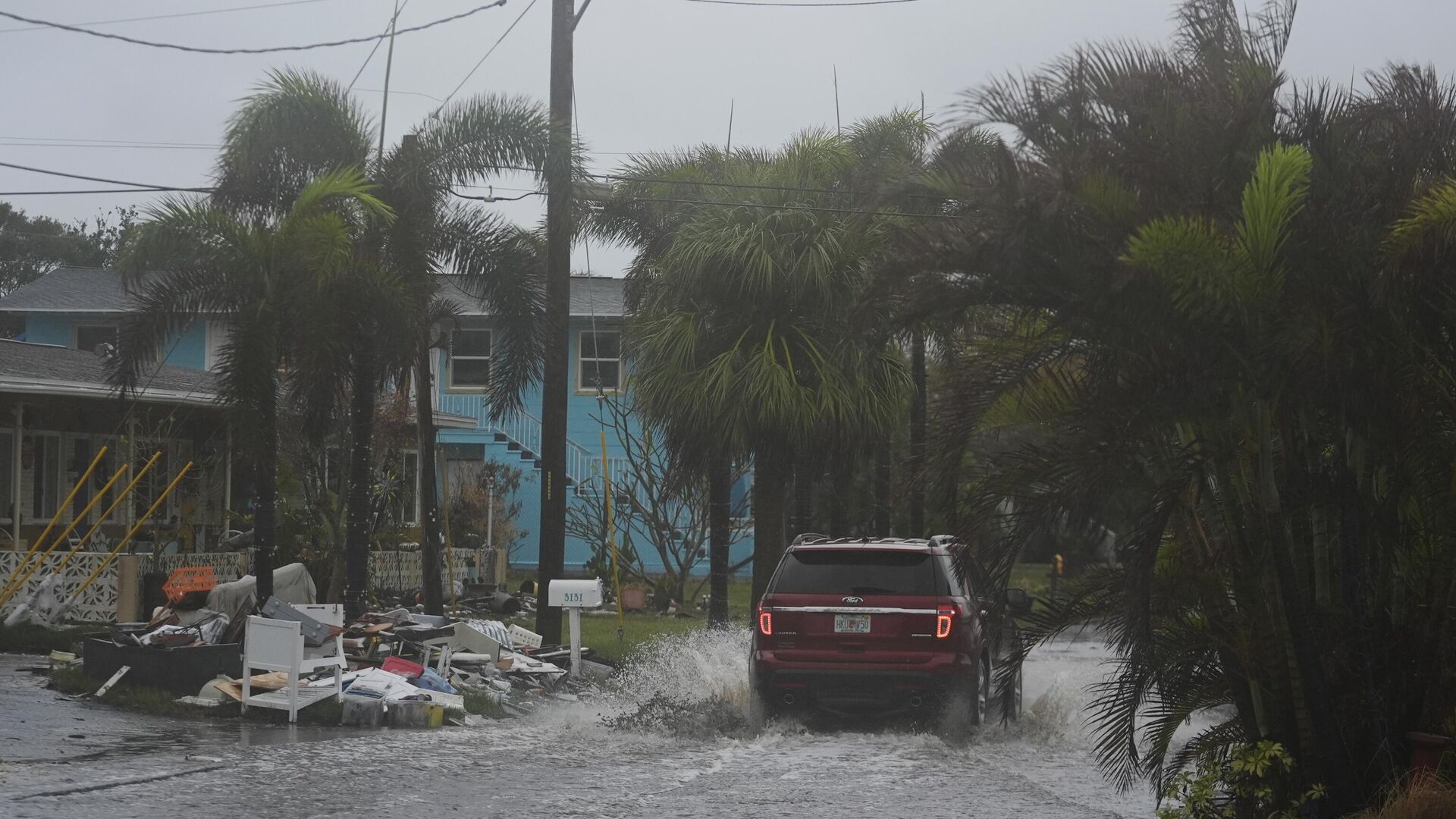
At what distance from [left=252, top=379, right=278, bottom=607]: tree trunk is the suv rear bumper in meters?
Result: 6.75

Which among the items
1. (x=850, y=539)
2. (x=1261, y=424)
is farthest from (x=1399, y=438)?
(x=850, y=539)

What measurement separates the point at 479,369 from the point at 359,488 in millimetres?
19280

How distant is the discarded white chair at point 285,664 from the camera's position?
13.2 meters

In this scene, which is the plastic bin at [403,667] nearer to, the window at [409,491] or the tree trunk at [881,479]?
the tree trunk at [881,479]

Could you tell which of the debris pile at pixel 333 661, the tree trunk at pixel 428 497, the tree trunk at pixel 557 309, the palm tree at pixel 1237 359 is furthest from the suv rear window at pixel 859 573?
the tree trunk at pixel 428 497

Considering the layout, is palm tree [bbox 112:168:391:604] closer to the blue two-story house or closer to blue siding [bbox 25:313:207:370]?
the blue two-story house

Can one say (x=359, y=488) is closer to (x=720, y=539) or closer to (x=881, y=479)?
(x=720, y=539)

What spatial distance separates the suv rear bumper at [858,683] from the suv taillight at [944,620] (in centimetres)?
16

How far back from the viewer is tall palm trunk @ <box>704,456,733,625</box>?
21672 millimetres

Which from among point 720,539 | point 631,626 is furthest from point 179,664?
point 631,626

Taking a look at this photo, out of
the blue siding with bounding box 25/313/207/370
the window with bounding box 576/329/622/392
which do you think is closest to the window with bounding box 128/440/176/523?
the blue siding with bounding box 25/313/207/370

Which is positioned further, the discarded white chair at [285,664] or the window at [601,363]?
the window at [601,363]

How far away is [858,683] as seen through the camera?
12.9 metres

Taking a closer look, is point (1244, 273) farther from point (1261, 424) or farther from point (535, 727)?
point (535, 727)
